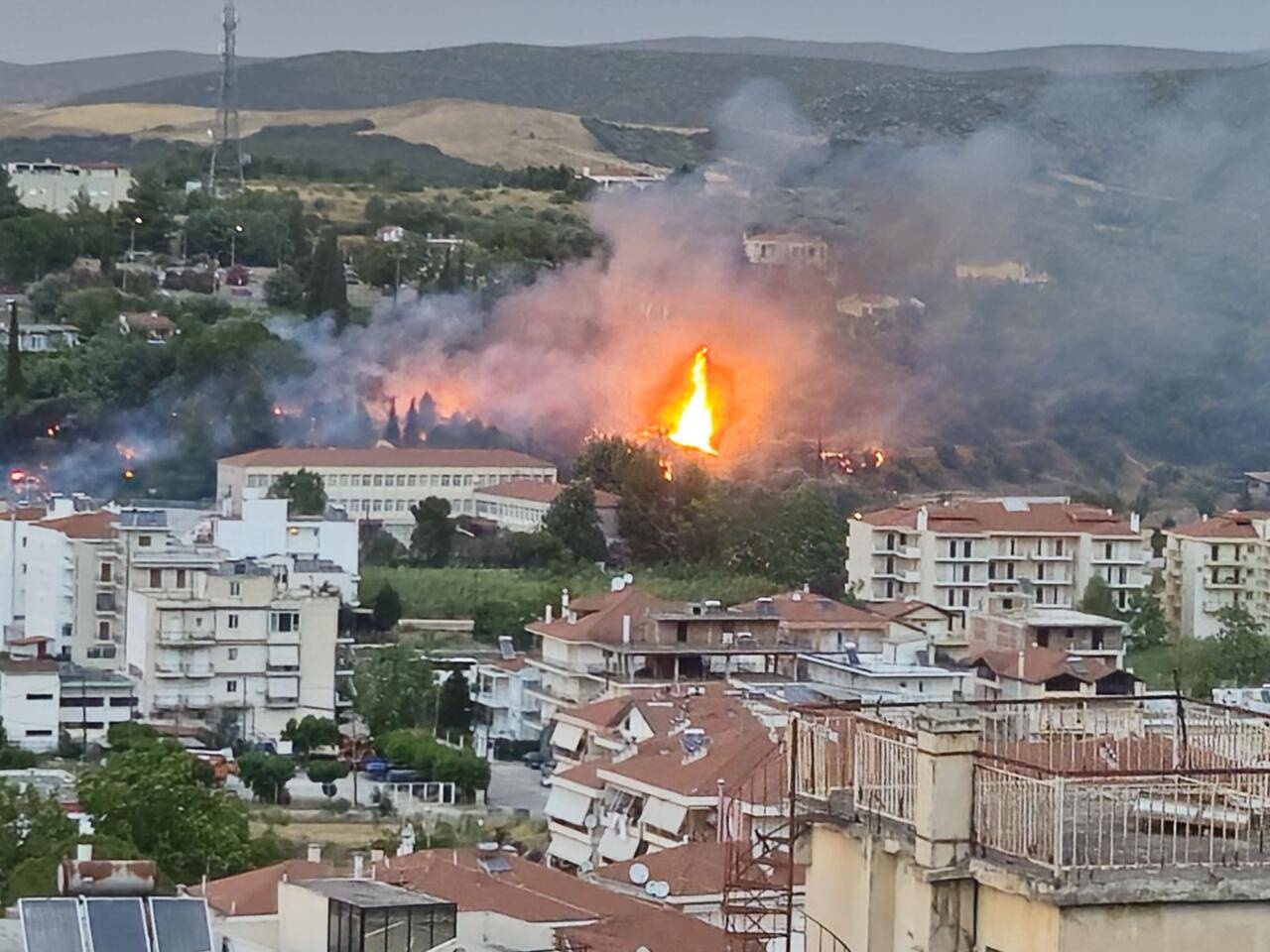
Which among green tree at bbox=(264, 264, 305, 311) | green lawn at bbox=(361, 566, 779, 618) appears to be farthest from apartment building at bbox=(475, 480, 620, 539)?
green tree at bbox=(264, 264, 305, 311)

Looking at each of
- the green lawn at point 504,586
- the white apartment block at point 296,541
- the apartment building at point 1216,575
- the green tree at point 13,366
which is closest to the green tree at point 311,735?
the white apartment block at point 296,541

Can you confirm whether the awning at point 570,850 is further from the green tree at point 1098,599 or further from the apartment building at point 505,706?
the green tree at point 1098,599

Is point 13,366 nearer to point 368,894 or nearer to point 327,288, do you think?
point 327,288

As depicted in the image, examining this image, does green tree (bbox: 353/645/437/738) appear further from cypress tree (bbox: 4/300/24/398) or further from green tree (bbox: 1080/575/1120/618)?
cypress tree (bbox: 4/300/24/398)

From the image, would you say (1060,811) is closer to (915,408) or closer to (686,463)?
(686,463)

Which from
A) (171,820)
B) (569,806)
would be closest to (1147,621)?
(569,806)

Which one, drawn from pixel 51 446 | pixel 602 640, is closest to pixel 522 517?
pixel 51 446
